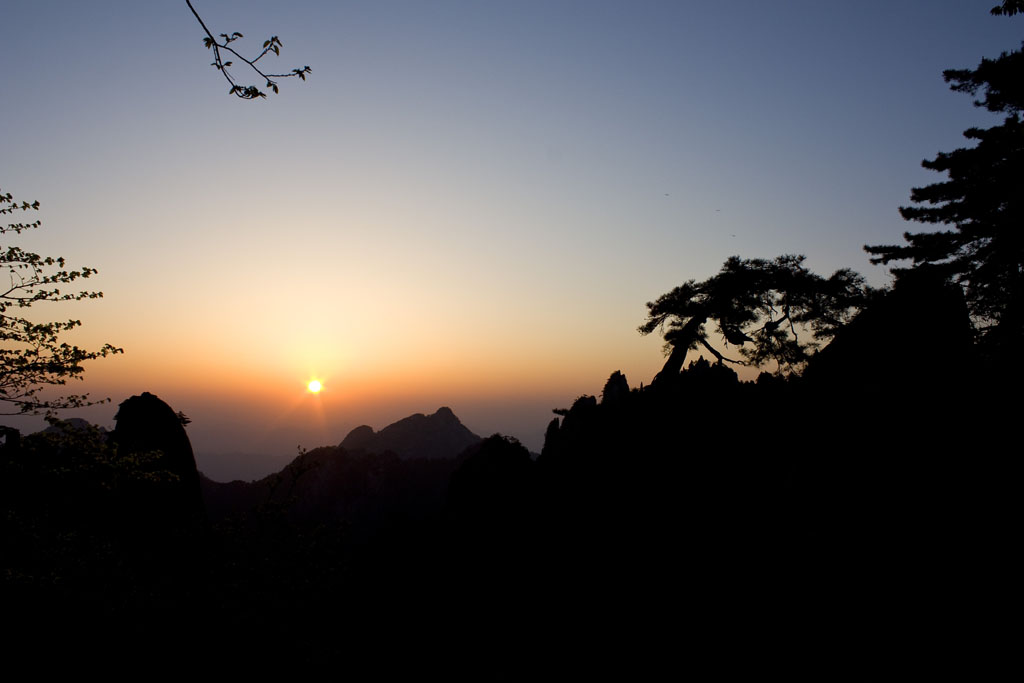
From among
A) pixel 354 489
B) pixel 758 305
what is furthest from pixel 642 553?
pixel 354 489

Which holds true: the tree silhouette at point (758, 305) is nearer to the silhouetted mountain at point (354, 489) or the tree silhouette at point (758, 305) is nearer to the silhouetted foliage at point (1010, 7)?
the silhouetted foliage at point (1010, 7)

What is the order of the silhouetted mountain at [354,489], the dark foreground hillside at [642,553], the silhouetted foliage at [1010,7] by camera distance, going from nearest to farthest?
the silhouetted foliage at [1010,7]
the dark foreground hillside at [642,553]
the silhouetted mountain at [354,489]

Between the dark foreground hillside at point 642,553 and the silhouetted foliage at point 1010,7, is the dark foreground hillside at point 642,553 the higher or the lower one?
the lower one

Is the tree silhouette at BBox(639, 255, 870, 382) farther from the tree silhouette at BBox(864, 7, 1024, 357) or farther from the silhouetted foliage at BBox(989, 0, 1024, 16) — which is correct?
the silhouetted foliage at BBox(989, 0, 1024, 16)

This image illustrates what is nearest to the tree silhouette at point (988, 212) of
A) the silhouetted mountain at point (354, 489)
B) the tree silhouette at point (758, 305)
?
the tree silhouette at point (758, 305)

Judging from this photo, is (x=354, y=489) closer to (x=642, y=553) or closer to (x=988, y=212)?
(x=642, y=553)

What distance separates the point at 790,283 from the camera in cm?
3145

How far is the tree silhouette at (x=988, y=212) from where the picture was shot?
22.2 meters

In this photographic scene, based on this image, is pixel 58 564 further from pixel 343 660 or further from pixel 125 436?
pixel 125 436

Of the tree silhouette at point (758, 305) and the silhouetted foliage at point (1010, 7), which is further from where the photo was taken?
the tree silhouette at point (758, 305)

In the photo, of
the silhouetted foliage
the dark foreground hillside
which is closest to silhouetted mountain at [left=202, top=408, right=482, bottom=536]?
the dark foreground hillside

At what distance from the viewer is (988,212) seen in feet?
85.3

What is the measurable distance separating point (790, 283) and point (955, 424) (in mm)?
14668

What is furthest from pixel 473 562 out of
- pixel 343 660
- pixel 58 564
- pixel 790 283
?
pixel 790 283
